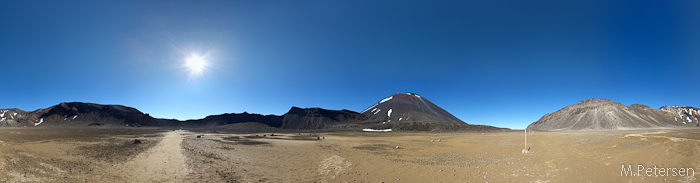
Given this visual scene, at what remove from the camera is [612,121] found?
183 m

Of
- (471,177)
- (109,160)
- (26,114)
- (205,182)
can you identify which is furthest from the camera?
(26,114)

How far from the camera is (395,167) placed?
18.5m

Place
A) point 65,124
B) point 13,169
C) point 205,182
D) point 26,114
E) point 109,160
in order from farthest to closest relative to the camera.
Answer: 1. point 26,114
2. point 65,124
3. point 109,160
4. point 205,182
5. point 13,169

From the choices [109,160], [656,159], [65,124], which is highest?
[656,159]

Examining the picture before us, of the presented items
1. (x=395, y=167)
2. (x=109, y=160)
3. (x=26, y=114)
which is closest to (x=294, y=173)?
(x=395, y=167)

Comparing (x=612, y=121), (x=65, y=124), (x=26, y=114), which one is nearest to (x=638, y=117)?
(x=612, y=121)

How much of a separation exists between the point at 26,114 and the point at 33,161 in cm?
29752

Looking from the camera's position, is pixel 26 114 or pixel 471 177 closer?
pixel 471 177

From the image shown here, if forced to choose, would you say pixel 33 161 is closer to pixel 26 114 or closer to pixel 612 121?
pixel 612 121

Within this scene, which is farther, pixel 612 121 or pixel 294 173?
pixel 612 121

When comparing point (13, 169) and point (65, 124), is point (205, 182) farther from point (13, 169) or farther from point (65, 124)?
point (65, 124)

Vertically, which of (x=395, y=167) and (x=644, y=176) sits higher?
(x=644, y=176)

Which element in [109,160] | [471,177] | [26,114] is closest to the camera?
[471,177]

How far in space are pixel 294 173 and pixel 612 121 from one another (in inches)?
10110
